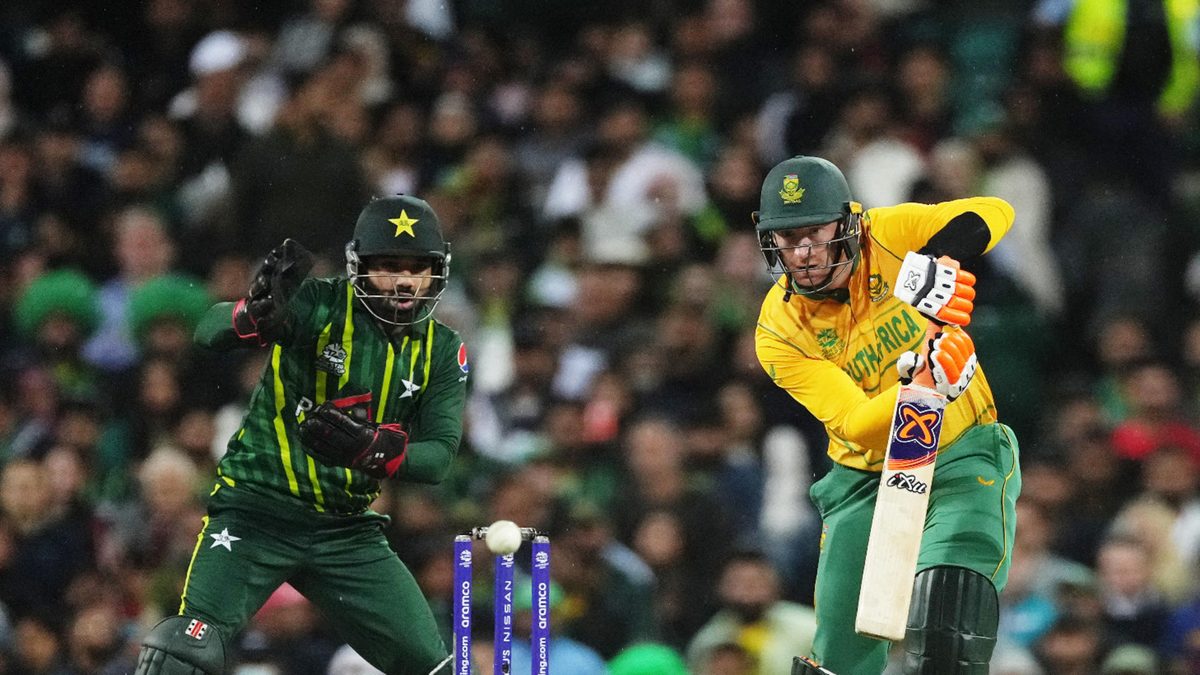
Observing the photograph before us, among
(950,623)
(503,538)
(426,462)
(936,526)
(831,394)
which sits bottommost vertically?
(503,538)

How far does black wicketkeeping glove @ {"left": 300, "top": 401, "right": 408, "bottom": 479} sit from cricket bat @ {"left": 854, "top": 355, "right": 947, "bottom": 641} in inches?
63.4

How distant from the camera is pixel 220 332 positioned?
682cm

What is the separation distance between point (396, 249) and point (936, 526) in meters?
2.05

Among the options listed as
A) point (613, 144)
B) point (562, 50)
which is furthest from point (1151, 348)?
point (562, 50)

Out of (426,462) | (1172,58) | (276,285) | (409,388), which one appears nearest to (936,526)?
(426,462)

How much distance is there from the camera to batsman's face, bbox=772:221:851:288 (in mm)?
7020

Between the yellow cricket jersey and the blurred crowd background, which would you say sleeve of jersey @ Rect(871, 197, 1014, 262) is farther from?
the blurred crowd background

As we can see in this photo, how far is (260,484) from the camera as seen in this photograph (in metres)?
7.20

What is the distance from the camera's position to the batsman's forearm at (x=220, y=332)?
6812 mm

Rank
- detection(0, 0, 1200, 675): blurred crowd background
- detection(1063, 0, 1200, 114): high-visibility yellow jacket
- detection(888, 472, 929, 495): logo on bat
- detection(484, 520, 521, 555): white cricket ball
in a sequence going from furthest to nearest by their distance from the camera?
detection(1063, 0, 1200, 114): high-visibility yellow jacket → detection(0, 0, 1200, 675): blurred crowd background → detection(888, 472, 929, 495): logo on bat → detection(484, 520, 521, 555): white cricket ball

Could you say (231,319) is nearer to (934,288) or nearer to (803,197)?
(803,197)

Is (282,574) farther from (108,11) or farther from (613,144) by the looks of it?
(108,11)

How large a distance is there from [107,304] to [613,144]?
9.68ft

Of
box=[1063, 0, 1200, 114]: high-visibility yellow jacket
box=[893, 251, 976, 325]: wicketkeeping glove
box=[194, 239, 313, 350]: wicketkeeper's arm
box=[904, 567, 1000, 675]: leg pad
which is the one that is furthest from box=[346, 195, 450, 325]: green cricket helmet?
box=[1063, 0, 1200, 114]: high-visibility yellow jacket
